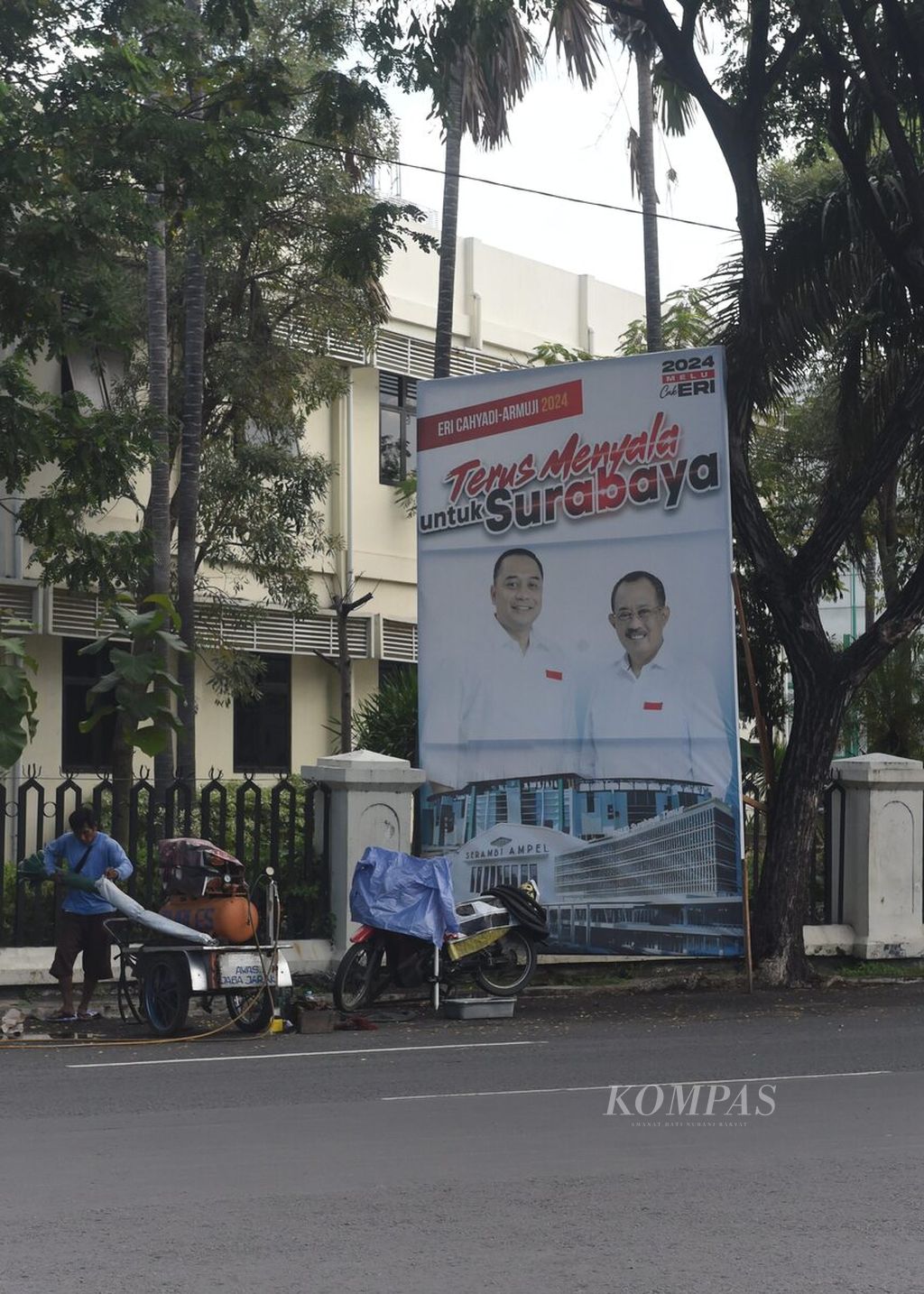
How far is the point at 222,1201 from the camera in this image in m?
6.68

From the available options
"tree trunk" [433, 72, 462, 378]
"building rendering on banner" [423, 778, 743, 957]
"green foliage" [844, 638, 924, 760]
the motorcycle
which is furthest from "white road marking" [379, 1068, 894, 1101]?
"tree trunk" [433, 72, 462, 378]

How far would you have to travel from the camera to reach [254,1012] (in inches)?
510

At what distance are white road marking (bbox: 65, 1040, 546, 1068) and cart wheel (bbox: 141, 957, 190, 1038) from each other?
3.57ft

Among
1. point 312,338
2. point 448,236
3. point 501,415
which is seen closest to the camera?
point 501,415

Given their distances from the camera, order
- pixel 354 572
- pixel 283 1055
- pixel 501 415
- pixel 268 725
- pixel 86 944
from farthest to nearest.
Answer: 1. pixel 354 572
2. pixel 268 725
3. pixel 501 415
4. pixel 86 944
5. pixel 283 1055

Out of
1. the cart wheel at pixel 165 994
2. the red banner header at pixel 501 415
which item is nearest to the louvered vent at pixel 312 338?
the red banner header at pixel 501 415

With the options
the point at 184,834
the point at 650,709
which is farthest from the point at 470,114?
the point at 184,834

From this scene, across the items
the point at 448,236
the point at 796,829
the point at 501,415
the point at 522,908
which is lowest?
the point at 522,908

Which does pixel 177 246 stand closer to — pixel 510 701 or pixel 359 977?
pixel 510 701

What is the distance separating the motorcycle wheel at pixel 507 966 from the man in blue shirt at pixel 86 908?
9.80ft

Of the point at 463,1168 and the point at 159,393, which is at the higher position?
the point at 159,393

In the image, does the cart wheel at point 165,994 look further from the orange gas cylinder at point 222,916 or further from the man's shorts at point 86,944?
the man's shorts at point 86,944

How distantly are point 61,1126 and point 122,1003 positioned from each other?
5357mm

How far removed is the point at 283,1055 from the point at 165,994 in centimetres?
153
